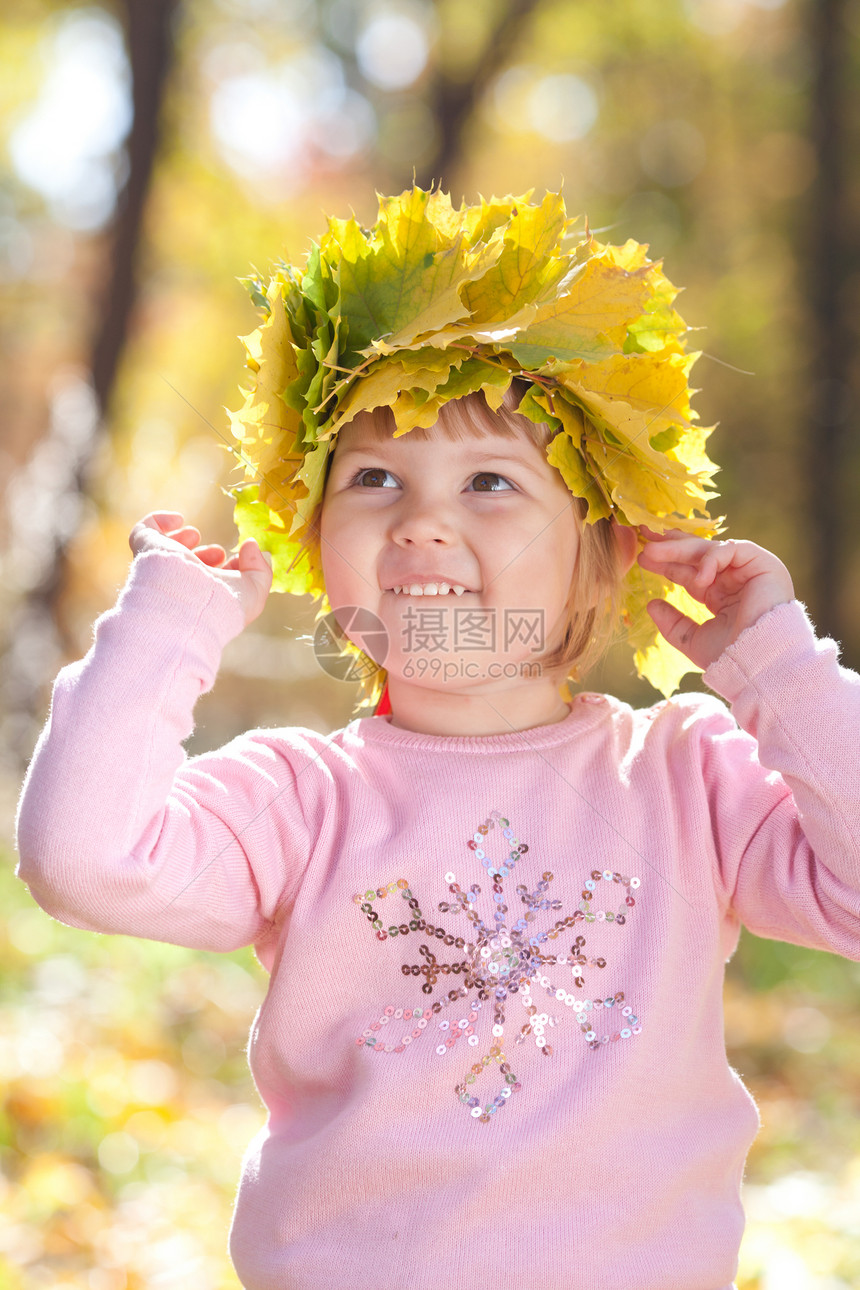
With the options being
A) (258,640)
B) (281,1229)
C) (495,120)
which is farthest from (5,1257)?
(495,120)

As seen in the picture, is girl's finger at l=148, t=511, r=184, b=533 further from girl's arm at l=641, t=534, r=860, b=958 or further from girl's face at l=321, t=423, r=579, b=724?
girl's arm at l=641, t=534, r=860, b=958

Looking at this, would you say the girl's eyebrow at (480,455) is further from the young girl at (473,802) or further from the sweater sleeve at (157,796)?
the sweater sleeve at (157,796)

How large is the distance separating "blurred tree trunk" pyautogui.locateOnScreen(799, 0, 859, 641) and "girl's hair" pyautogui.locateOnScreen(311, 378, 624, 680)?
7.32 metres

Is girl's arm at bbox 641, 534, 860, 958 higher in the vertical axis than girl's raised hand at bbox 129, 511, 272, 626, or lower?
lower

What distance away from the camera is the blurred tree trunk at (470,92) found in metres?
7.67

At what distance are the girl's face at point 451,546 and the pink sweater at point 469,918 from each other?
0.53ft

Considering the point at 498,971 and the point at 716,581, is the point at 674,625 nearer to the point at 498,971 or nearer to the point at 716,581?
the point at 716,581

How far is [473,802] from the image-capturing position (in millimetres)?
1653

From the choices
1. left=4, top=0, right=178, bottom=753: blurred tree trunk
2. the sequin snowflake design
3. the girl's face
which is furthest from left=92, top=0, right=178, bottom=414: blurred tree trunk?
the sequin snowflake design

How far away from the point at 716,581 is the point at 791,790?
0.35 meters

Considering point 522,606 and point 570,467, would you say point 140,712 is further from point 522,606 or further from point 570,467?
point 570,467

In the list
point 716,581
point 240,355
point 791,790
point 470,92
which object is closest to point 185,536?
point 716,581

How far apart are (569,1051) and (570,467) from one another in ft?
2.72

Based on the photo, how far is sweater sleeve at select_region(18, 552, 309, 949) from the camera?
1.43 meters
